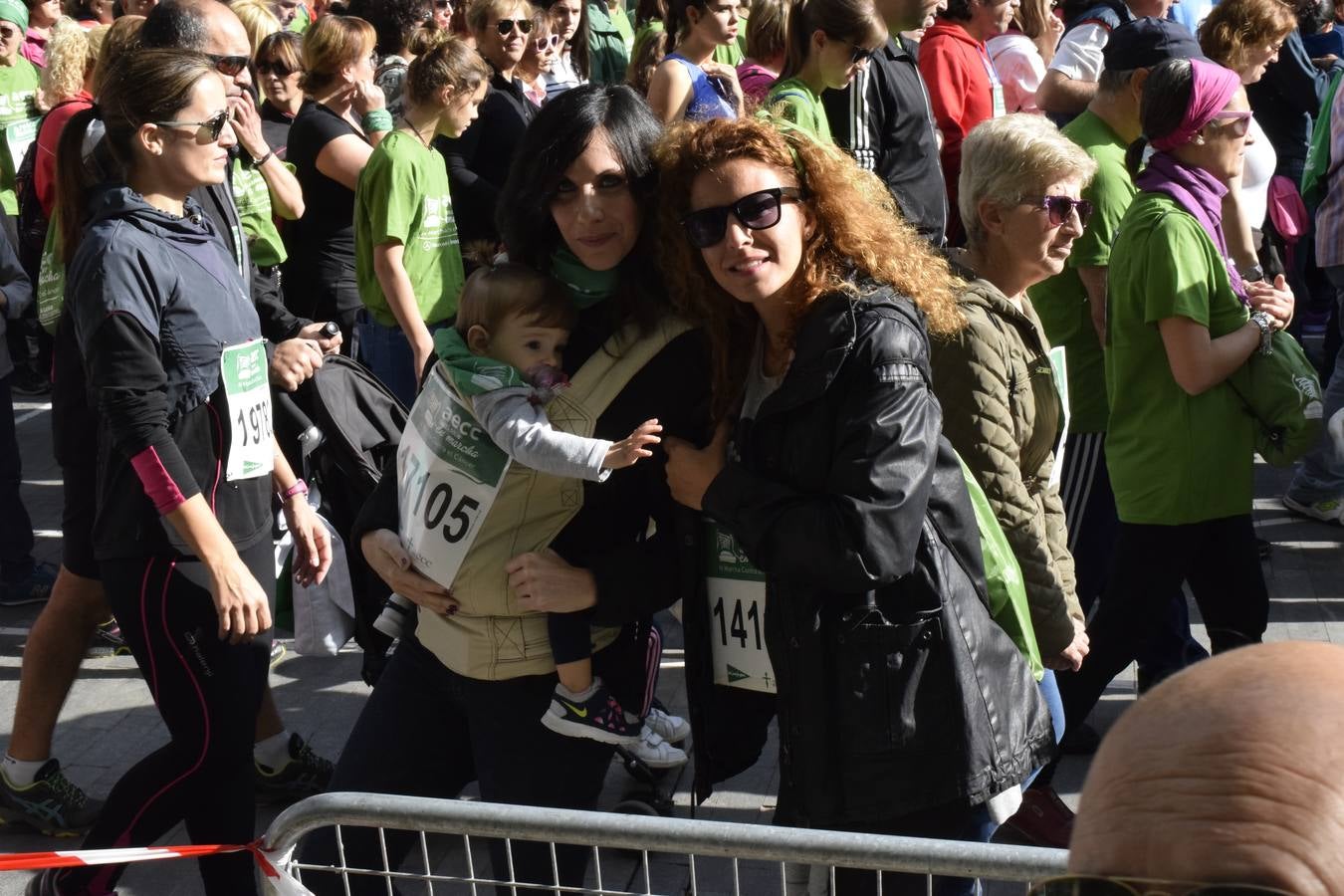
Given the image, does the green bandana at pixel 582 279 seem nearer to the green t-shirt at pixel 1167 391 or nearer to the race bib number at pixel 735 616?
the race bib number at pixel 735 616

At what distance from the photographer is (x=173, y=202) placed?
127 inches

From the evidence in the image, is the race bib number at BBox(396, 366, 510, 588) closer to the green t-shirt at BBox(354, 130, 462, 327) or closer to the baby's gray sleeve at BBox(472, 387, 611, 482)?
the baby's gray sleeve at BBox(472, 387, 611, 482)

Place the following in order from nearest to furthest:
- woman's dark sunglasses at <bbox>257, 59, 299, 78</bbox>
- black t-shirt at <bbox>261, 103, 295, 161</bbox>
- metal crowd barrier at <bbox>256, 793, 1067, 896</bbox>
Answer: metal crowd barrier at <bbox>256, 793, 1067, 896</bbox>, black t-shirt at <bbox>261, 103, 295, 161</bbox>, woman's dark sunglasses at <bbox>257, 59, 299, 78</bbox>

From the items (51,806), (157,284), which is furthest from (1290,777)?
(51,806)

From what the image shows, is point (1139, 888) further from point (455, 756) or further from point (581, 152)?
point (455, 756)

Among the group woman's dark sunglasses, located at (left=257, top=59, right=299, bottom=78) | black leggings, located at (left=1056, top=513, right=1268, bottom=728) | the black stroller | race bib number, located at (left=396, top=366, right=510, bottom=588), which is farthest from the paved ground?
woman's dark sunglasses, located at (left=257, top=59, right=299, bottom=78)

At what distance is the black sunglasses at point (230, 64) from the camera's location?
3.71m

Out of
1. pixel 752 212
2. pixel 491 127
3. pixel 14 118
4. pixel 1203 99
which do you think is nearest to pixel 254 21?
pixel 491 127

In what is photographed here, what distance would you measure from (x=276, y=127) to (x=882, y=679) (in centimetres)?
481

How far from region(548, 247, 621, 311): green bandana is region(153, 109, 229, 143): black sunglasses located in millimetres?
896

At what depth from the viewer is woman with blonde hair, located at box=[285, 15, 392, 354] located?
576 cm

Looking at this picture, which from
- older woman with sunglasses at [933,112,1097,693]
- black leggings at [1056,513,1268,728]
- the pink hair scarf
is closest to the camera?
older woman with sunglasses at [933,112,1097,693]

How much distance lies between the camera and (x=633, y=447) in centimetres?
248

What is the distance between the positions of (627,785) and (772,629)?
74.6 inches
